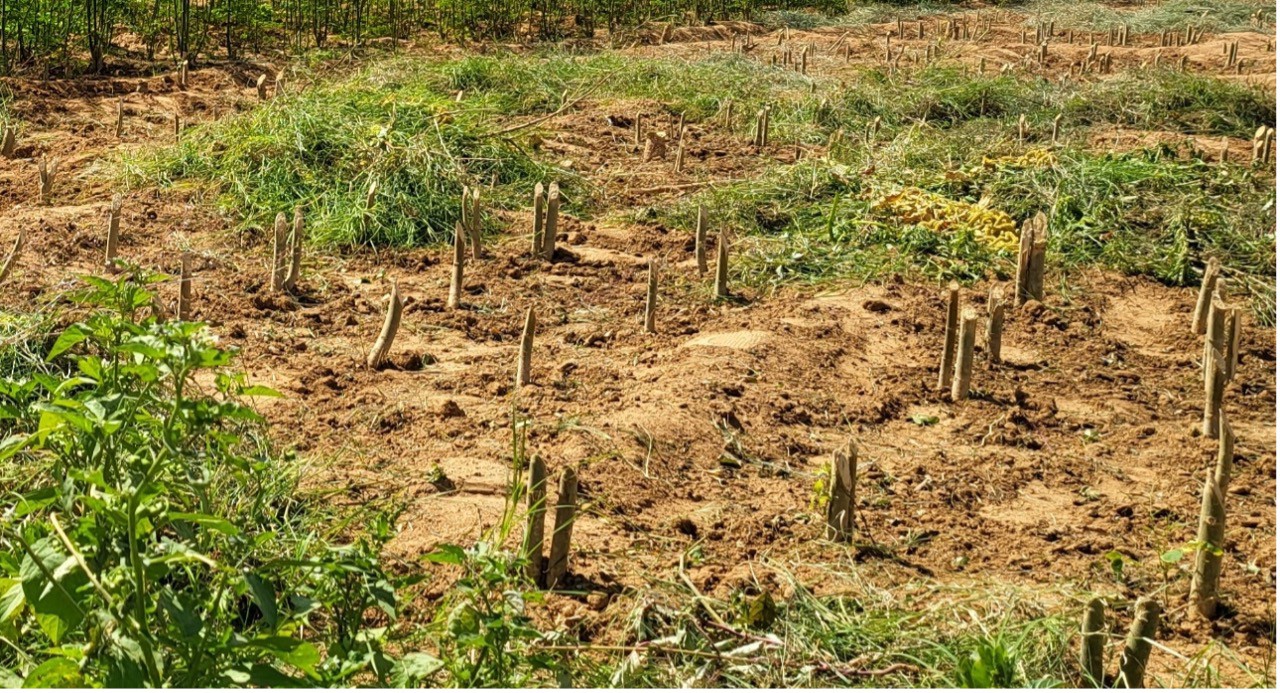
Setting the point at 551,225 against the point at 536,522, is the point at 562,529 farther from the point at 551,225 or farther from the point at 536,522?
the point at 551,225

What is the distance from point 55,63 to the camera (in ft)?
39.1

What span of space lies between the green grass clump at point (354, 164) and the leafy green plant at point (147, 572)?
4.04 m

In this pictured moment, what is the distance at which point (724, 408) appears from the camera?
A: 207 inches

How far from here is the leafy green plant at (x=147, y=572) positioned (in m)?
2.54

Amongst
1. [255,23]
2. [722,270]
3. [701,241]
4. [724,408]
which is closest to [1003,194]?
[701,241]

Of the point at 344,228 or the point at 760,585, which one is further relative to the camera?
the point at 344,228

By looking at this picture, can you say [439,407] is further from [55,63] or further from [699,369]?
[55,63]

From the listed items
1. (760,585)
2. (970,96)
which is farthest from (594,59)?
(760,585)

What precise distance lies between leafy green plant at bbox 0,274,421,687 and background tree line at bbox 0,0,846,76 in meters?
9.14

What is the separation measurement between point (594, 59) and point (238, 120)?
4419 mm

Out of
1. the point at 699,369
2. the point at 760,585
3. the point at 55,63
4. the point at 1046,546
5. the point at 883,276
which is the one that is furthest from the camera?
the point at 55,63

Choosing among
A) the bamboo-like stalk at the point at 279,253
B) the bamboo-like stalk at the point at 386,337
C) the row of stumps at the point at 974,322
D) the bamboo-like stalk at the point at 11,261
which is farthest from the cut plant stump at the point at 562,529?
the bamboo-like stalk at the point at 279,253

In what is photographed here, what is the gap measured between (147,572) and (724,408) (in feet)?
9.51

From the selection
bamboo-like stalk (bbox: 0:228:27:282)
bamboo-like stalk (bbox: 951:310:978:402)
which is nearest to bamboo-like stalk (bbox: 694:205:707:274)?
bamboo-like stalk (bbox: 951:310:978:402)
